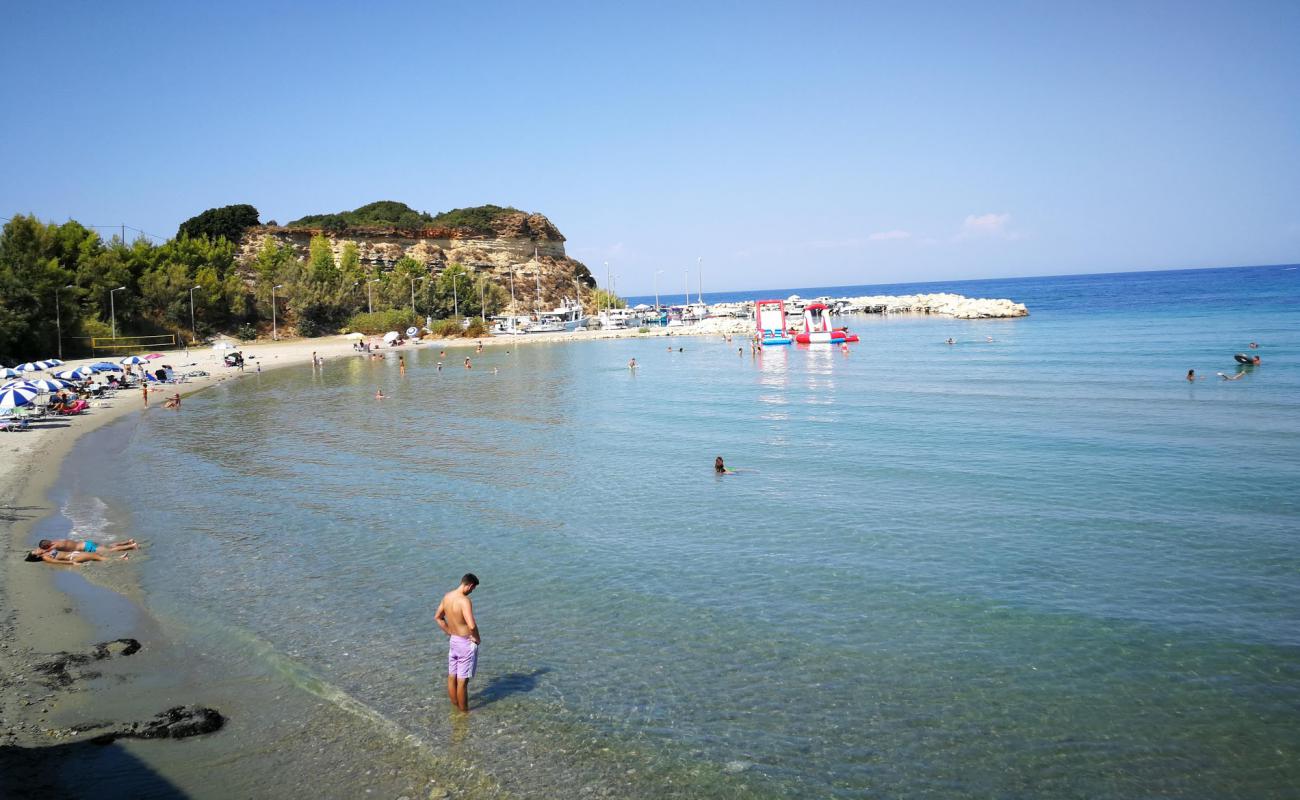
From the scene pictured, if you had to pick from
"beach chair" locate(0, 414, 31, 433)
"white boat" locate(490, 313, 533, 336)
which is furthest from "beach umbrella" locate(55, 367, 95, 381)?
"white boat" locate(490, 313, 533, 336)

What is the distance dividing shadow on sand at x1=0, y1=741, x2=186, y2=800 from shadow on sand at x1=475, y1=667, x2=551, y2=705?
10.7 feet

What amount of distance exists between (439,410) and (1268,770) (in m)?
32.6

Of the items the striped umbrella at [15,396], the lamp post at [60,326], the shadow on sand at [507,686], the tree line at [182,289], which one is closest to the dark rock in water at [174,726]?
the shadow on sand at [507,686]

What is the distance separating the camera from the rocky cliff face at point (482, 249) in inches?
4141

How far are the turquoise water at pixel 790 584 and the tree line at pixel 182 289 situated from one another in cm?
3042

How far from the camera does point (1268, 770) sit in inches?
320

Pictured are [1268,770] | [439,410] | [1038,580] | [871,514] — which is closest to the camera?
[1268,770]

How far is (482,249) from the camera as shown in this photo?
386 feet

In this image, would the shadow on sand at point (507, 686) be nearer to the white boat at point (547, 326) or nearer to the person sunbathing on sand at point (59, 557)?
the person sunbathing on sand at point (59, 557)

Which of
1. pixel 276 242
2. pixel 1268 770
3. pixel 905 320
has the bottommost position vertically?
pixel 1268 770

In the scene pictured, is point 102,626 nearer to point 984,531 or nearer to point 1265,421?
point 984,531

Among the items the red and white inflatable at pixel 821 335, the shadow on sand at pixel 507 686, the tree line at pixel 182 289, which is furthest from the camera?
the red and white inflatable at pixel 821 335

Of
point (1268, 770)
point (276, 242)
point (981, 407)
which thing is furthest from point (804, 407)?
point (276, 242)

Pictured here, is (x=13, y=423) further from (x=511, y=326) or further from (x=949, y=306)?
(x=949, y=306)
